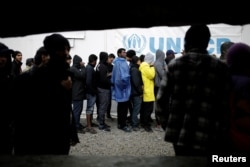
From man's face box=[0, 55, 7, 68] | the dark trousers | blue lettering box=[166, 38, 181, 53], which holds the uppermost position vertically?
blue lettering box=[166, 38, 181, 53]

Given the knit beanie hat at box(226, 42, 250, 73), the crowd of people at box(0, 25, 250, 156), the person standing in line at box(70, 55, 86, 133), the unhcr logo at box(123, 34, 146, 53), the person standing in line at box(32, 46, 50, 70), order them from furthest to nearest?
the unhcr logo at box(123, 34, 146, 53), the person standing in line at box(70, 55, 86, 133), the person standing in line at box(32, 46, 50, 70), the knit beanie hat at box(226, 42, 250, 73), the crowd of people at box(0, 25, 250, 156)

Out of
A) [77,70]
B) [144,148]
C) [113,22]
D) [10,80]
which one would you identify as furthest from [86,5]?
[77,70]

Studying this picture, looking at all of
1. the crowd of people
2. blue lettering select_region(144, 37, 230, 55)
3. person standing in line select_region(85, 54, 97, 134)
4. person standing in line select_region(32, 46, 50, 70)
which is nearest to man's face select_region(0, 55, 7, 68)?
the crowd of people

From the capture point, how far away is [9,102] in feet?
9.57

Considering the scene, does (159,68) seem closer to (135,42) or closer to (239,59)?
(135,42)

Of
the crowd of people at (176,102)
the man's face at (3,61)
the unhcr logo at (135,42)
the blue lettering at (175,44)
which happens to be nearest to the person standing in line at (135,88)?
the unhcr logo at (135,42)

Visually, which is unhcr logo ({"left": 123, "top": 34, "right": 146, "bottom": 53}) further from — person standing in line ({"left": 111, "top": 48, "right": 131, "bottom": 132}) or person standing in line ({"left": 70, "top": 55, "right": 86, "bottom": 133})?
person standing in line ({"left": 70, "top": 55, "right": 86, "bottom": 133})

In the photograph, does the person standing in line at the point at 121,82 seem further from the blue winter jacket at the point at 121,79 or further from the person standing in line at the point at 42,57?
the person standing in line at the point at 42,57

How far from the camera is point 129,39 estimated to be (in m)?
10.4

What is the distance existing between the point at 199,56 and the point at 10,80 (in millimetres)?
1881

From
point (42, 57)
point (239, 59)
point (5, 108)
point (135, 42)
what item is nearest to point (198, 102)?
point (239, 59)

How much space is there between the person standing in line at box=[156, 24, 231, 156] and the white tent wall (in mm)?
7610

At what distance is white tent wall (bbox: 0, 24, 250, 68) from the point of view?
10156mm

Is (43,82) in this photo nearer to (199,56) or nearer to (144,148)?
(199,56)
